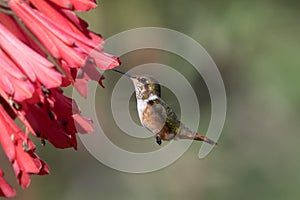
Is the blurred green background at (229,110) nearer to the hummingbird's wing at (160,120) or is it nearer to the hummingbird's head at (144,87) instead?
the hummingbird's wing at (160,120)

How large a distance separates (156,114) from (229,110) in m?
3.59

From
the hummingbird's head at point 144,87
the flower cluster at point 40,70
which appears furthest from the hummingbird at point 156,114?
the flower cluster at point 40,70

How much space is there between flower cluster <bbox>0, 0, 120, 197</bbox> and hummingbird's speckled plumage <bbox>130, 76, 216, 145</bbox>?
76 centimetres

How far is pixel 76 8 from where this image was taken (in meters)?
Result: 2.05

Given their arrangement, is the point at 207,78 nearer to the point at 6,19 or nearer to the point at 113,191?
the point at 113,191

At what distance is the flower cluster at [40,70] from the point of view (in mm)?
1937

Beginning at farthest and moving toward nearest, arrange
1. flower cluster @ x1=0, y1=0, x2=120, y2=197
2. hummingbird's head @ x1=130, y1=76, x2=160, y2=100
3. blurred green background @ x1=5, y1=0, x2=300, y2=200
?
blurred green background @ x1=5, y1=0, x2=300, y2=200 → hummingbird's head @ x1=130, y1=76, x2=160, y2=100 → flower cluster @ x1=0, y1=0, x2=120, y2=197

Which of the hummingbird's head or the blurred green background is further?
the blurred green background

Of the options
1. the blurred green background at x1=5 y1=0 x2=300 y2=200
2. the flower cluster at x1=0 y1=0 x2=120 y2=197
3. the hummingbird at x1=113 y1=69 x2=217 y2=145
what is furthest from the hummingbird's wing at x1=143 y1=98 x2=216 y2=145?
the blurred green background at x1=5 y1=0 x2=300 y2=200

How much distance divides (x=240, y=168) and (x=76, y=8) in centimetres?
450

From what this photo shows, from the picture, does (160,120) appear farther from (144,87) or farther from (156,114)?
(144,87)

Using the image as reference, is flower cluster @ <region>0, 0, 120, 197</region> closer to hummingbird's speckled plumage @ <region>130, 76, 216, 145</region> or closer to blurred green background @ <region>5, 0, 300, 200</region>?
hummingbird's speckled plumage @ <region>130, 76, 216, 145</region>

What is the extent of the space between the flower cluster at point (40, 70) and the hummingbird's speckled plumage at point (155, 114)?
760 millimetres

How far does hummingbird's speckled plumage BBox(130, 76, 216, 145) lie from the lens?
290 cm
